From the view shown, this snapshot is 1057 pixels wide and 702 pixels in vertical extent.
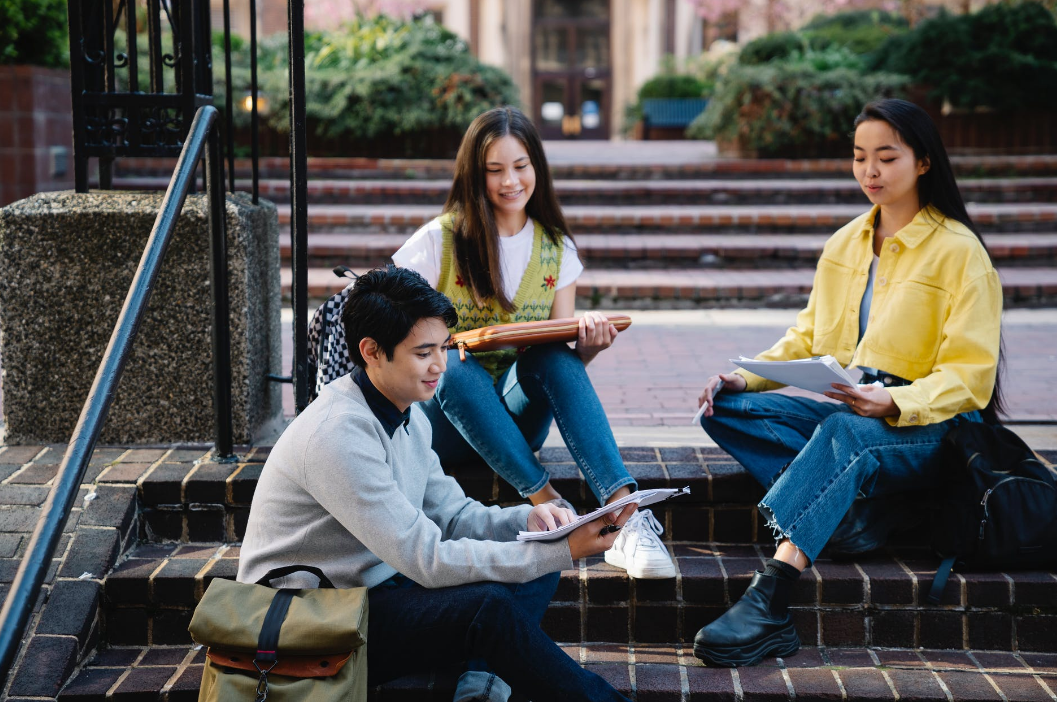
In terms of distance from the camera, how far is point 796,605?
117 inches

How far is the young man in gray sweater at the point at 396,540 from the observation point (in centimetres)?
226

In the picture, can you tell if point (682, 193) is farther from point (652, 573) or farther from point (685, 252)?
point (652, 573)

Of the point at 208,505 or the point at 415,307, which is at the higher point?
the point at 415,307

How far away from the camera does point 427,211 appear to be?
8.77 meters

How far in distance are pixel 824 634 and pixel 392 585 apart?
129 cm

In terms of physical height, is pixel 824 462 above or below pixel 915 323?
below

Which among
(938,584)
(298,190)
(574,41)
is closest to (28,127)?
(298,190)

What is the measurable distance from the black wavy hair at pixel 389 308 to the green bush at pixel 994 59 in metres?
9.49

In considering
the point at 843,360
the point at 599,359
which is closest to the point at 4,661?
the point at 843,360

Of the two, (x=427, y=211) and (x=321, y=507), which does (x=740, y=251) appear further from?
(x=321, y=507)

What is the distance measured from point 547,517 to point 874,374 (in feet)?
4.12

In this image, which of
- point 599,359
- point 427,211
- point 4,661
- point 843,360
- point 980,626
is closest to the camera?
point 4,661

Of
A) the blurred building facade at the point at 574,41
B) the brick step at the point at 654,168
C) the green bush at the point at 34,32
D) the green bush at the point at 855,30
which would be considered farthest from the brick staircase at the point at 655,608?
the blurred building facade at the point at 574,41

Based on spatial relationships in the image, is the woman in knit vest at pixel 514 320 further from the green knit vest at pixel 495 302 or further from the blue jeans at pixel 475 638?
the blue jeans at pixel 475 638
